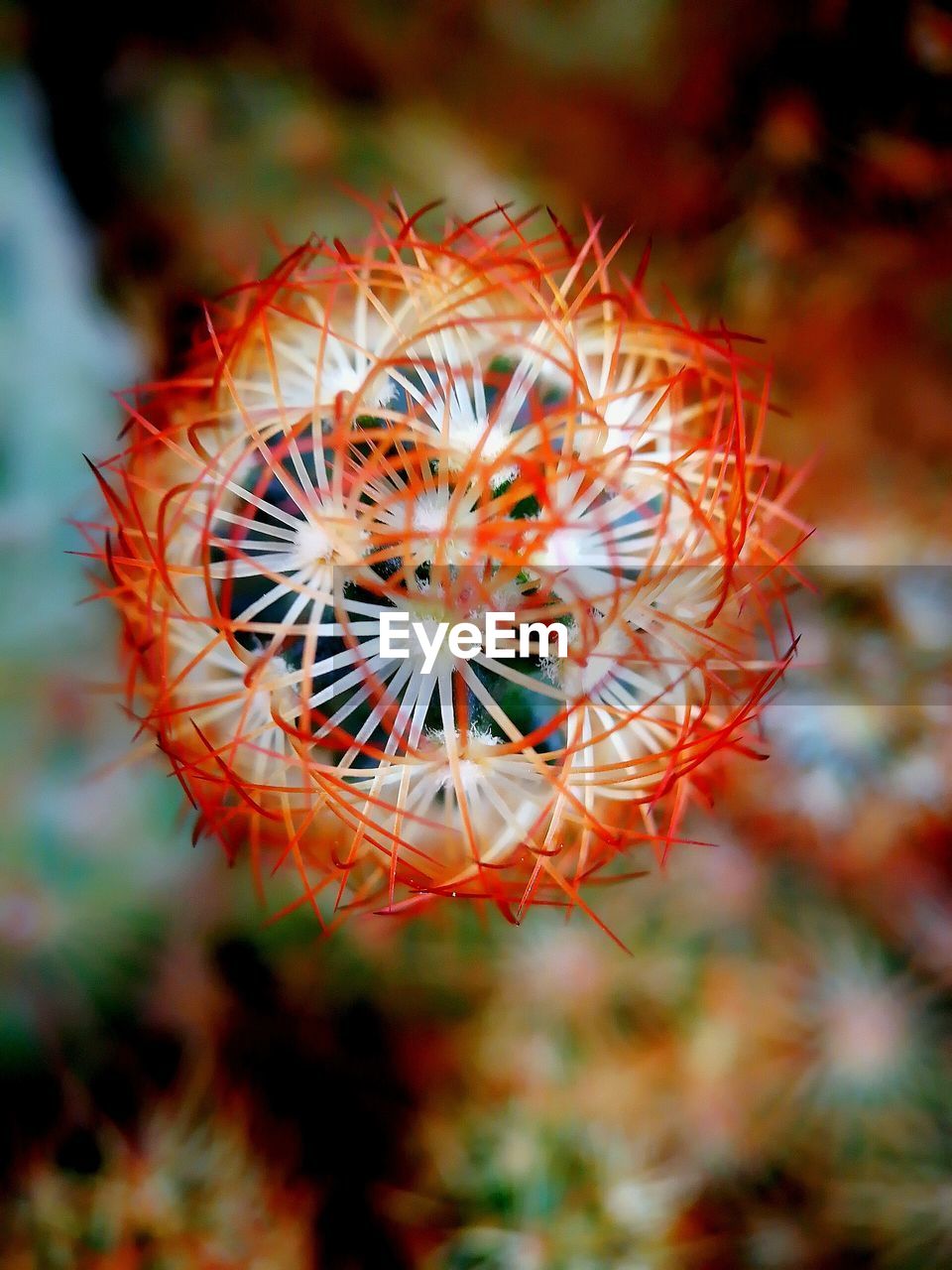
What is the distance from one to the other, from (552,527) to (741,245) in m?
0.56

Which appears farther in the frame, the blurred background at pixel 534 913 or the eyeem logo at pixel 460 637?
the blurred background at pixel 534 913

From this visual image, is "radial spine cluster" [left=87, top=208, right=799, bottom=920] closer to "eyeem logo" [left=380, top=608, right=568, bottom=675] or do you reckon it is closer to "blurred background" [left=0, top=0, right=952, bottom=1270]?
"eyeem logo" [left=380, top=608, right=568, bottom=675]

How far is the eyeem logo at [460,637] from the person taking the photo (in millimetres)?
364

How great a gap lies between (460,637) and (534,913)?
384 millimetres

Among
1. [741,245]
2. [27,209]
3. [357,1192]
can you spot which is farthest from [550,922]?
[27,209]

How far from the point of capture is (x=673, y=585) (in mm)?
→ 419

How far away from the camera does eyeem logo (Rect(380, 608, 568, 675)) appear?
1.19 ft

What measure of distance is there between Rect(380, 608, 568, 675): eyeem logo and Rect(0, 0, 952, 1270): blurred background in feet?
1.11

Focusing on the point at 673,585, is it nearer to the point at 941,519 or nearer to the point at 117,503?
the point at 117,503

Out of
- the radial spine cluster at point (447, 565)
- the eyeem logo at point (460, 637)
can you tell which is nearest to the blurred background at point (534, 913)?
the radial spine cluster at point (447, 565)

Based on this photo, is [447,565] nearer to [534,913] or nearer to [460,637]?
[460,637]

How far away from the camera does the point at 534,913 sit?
0.70 metres

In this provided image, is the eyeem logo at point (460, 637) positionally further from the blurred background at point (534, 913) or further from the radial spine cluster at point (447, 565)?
the blurred background at point (534, 913)

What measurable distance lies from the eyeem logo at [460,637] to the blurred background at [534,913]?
0.34 meters
